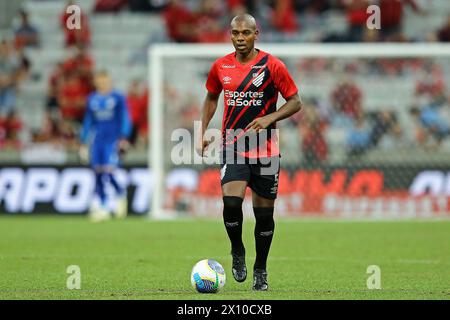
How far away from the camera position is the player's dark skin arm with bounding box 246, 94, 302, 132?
859cm

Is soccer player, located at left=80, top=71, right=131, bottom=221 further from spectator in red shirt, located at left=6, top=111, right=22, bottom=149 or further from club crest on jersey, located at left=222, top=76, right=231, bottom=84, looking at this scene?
club crest on jersey, located at left=222, top=76, right=231, bottom=84

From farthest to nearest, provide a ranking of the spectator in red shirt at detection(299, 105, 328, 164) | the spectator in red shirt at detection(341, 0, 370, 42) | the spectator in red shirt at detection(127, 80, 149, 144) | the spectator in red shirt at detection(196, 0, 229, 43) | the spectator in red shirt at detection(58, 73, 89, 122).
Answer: the spectator in red shirt at detection(196, 0, 229, 43)
the spectator in red shirt at detection(341, 0, 370, 42)
the spectator in red shirt at detection(58, 73, 89, 122)
the spectator in red shirt at detection(127, 80, 149, 144)
the spectator in red shirt at detection(299, 105, 328, 164)

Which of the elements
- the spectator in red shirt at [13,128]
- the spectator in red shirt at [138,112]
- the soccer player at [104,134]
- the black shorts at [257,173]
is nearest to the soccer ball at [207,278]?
the black shorts at [257,173]

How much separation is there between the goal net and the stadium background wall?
0.06 feet

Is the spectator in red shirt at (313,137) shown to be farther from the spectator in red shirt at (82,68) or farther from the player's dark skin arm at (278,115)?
the player's dark skin arm at (278,115)

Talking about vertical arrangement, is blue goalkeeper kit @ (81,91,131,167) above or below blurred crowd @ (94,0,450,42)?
below

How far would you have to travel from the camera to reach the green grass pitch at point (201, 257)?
8609mm

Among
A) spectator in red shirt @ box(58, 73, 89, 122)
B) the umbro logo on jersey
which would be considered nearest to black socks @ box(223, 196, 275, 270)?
the umbro logo on jersey

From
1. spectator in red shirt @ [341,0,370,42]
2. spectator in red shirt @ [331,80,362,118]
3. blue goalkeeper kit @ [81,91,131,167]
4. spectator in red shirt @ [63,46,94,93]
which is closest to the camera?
blue goalkeeper kit @ [81,91,131,167]

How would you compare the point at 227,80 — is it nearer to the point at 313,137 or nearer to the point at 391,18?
the point at 313,137

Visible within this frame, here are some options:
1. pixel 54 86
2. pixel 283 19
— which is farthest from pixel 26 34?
pixel 283 19

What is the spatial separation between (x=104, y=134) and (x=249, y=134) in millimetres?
9808

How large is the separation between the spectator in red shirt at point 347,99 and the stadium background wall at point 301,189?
1.19 meters
